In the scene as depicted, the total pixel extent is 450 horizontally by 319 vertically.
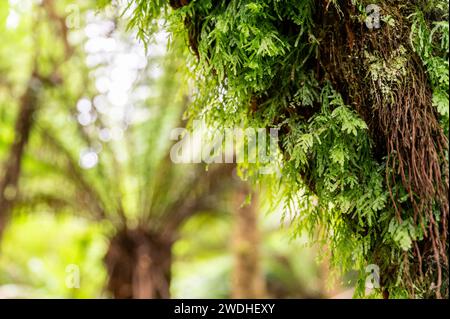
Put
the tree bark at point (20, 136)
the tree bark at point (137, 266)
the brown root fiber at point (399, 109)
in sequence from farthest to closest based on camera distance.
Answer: the tree bark at point (137, 266), the tree bark at point (20, 136), the brown root fiber at point (399, 109)

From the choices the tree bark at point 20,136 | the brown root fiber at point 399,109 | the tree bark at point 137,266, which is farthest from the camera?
the tree bark at point 137,266

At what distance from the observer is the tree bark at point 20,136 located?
3.98m

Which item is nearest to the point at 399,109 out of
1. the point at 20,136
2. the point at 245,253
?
the point at 245,253

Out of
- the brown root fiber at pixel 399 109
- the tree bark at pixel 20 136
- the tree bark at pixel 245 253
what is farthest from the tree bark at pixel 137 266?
the brown root fiber at pixel 399 109

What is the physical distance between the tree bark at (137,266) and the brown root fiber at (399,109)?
3512 mm

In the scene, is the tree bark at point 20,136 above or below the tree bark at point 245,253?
above

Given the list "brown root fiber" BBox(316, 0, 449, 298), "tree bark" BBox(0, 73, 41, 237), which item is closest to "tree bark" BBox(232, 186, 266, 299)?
"tree bark" BBox(0, 73, 41, 237)

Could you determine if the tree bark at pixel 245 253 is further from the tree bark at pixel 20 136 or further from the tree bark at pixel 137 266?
the tree bark at pixel 20 136

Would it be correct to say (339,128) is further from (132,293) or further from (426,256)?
(132,293)

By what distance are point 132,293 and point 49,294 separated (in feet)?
5.12

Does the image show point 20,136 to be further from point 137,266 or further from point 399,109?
point 399,109

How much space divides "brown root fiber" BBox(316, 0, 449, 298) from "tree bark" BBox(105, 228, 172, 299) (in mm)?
3512

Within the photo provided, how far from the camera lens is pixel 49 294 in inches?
206

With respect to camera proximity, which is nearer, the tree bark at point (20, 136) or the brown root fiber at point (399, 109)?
the brown root fiber at point (399, 109)
